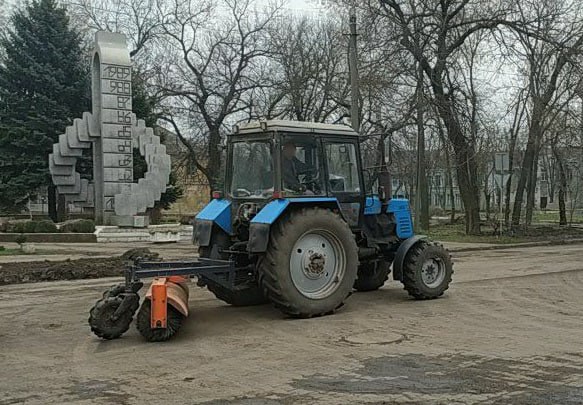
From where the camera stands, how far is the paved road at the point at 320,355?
623 cm

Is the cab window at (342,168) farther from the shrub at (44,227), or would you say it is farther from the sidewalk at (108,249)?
the shrub at (44,227)

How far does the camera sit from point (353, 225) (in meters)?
10.7

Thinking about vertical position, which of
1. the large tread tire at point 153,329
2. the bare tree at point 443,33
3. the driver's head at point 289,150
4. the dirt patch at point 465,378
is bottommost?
the dirt patch at point 465,378

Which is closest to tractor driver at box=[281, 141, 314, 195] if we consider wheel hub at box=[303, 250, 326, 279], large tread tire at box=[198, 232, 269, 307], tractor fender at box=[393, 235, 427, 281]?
wheel hub at box=[303, 250, 326, 279]

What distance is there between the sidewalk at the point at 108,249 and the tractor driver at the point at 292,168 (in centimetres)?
951

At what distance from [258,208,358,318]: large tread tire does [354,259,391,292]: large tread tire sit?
191 centimetres

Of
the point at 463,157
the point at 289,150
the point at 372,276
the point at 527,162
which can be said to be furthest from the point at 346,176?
the point at 527,162

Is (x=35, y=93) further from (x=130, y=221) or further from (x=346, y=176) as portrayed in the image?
(x=346, y=176)

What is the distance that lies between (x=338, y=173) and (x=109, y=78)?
19882 millimetres

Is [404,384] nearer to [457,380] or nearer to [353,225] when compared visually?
[457,380]

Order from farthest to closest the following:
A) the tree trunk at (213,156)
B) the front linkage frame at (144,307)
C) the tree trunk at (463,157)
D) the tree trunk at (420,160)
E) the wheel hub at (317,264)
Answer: the tree trunk at (213,156)
the tree trunk at (463,157)
the tree trunk at (420,160)
the wheel hub at (317,264)
the front linkage frame at (144,307)

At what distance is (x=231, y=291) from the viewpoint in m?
10.2

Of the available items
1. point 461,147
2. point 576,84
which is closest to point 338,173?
point 461,147

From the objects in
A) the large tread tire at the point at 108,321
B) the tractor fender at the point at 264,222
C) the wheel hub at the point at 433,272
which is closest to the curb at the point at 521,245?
the wheel hub at the point at 433,272
